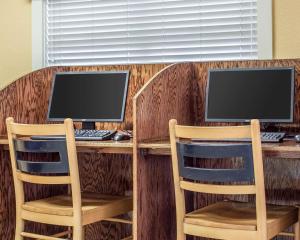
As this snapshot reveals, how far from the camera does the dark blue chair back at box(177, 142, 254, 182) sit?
84.5 inches

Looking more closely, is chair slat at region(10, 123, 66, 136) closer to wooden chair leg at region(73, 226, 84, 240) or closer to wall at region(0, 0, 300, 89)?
wooden chair leg at region(73, 226, 84, 240)

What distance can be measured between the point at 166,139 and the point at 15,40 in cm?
161

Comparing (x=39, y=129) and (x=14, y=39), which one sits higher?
(x=14, y=39)

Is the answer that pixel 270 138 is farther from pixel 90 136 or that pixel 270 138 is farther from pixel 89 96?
pixel 89 96

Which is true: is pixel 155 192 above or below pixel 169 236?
above

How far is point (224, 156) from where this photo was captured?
2.18 m

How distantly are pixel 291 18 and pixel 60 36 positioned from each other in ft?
4.97

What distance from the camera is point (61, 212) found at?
251 centimetres

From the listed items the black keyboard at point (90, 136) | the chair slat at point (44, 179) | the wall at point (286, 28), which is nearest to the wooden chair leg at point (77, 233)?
the chair slat at point (44, 179)

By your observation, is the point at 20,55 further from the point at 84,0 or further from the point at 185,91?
the point at 185,91

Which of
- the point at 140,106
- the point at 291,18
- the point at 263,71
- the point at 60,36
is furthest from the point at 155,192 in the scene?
the point at 60,36

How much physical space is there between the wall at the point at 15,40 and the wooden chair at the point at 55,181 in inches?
47.1

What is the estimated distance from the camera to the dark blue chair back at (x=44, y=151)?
8.18ft

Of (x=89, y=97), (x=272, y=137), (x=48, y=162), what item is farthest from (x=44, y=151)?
(x=272, y=137)
